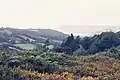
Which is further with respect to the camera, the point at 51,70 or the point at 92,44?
the point at 92,44

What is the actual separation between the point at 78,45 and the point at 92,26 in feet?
175

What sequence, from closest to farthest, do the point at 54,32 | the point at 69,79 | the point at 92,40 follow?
the point at 69,79 → the point at 92,40 → the point at 54,32

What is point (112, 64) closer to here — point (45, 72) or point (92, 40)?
point (45, 72)

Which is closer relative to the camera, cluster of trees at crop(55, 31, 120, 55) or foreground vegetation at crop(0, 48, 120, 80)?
foreground vegetation at crop(0, 48, 120, 80)

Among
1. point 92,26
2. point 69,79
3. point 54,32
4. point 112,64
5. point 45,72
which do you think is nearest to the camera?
point 69,79

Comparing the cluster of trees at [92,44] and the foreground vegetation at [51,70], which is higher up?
the foreground vegetation at [51,70]

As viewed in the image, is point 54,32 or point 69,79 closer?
point 69,79

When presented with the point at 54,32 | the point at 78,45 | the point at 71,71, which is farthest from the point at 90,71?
the point at 54,32

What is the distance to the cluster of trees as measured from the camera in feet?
Answer: 80.2

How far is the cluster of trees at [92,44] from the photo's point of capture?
2443 centimetres

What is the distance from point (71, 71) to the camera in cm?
1426

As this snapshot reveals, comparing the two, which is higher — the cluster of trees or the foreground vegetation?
the foreground vegetation

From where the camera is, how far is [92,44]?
2527 cm

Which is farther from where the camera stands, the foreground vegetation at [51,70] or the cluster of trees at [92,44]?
the cluster of trees at [92,44]
